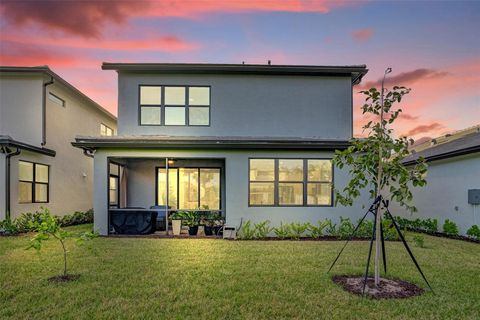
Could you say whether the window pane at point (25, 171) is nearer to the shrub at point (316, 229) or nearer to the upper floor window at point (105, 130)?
the upper floor window at point (105, 130)

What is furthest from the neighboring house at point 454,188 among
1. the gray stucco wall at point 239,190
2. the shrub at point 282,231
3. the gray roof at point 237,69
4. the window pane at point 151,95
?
the window pane at point 151,95

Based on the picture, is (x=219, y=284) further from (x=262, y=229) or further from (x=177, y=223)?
(x=177, y=223)

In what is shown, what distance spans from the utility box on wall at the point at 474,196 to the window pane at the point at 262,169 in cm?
629

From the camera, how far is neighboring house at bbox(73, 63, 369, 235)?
10.5 m

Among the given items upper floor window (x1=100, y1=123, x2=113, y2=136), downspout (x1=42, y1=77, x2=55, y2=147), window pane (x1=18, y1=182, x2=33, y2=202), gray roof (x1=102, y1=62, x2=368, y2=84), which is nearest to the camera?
gray roof (x1=102, y1=62, x2=368, y2=84)

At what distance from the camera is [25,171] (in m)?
12.0

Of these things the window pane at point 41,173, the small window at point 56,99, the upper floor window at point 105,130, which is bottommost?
the window pane at point 41,173

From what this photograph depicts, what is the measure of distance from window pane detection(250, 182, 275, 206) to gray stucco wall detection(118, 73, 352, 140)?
2.10 m

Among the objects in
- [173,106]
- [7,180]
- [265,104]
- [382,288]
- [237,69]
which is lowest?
[382,288]

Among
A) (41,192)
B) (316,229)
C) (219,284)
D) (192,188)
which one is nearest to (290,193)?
(316,229)

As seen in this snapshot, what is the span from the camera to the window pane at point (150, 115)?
1173cm

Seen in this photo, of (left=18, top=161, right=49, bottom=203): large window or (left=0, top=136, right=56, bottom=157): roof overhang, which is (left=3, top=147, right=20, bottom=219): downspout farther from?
(left=18, top=161, right=49, bottom=203): large window

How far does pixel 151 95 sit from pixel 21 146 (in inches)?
186

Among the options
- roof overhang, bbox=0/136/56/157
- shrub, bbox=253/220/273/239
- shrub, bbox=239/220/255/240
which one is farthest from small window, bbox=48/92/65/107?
shrub, bbox=253/220/273/239
